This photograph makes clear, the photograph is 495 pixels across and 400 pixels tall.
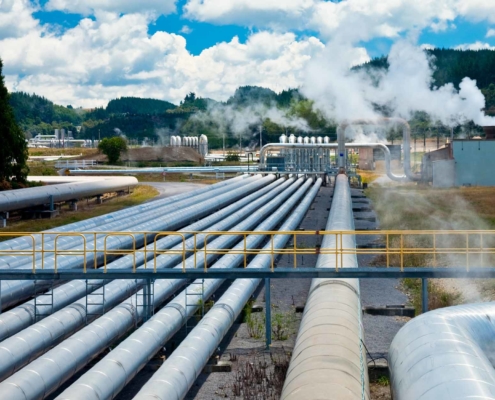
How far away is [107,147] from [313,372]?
297ft

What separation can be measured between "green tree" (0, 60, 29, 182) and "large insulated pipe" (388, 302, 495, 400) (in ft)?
127

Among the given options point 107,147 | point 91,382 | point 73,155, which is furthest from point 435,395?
point 73,155

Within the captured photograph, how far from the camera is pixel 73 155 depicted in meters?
116

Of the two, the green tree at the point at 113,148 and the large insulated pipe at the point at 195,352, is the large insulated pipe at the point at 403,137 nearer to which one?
the large insulated pipe at the point at 195,352

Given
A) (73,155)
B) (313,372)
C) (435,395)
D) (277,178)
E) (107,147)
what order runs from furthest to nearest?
1. (73,155)
2. (107,147)
3. (277,178)
4. (313,372)
5. (435,395)

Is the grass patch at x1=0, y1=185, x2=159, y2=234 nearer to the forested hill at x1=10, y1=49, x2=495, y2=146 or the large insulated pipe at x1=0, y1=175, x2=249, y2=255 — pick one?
the large insulated pipe at x1=0, y1=175, x2=249, y2=255

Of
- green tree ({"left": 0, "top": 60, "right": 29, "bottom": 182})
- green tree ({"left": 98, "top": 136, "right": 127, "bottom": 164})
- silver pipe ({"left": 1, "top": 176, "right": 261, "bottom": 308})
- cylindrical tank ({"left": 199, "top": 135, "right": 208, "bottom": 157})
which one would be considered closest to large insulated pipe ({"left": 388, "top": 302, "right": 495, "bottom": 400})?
silver pipe ({"left": 1, "top": 176, "right": 261, "bottom": 308})

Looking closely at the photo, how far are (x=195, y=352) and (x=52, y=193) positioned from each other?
103 ft

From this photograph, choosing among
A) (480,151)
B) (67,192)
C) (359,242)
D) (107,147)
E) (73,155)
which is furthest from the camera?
(73,155)

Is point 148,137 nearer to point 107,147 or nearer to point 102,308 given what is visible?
point 107,147

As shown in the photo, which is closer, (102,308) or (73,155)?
(102,308)

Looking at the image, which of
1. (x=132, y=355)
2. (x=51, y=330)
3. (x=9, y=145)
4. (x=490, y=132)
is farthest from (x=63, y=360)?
(x=490, y=132)

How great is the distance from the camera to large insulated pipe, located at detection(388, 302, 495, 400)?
8297 millimetres

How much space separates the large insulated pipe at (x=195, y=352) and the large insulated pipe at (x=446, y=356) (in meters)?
3.45
